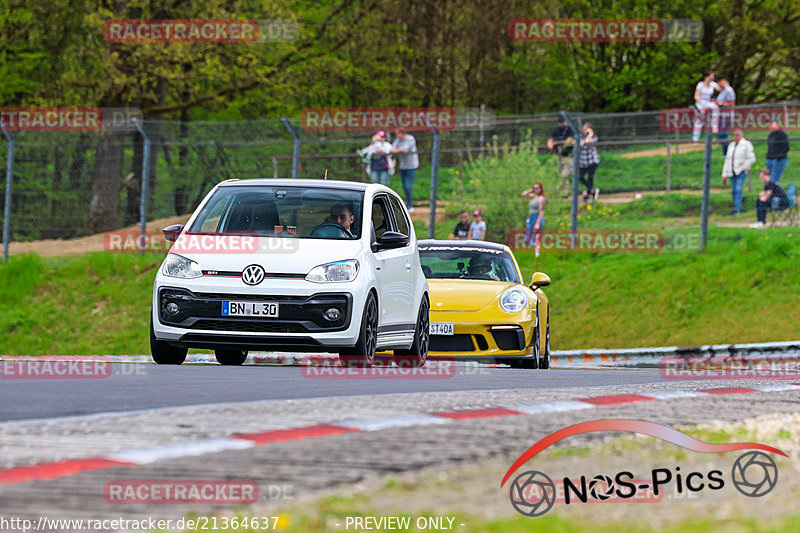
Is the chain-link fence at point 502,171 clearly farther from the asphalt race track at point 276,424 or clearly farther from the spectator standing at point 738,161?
the asphalt race track at point 276,424

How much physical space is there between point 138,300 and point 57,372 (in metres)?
15.3

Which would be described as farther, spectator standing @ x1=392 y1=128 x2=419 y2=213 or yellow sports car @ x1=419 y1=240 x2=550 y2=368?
spectator standing @ x1=392 y1=128 x2=419 y2=213

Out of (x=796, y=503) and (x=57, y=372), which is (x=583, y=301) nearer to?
(x=57, y=372)

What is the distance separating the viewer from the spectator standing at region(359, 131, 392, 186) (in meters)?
25.6

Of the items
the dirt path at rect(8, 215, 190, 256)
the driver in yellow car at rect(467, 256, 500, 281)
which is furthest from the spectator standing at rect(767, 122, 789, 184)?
the dirt path at rect(8, 215, 190, 256)

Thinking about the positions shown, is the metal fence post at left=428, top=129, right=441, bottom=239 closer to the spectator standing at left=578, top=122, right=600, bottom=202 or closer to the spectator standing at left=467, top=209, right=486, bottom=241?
the spectator standing at left=467, top=209, right=486, bottom=241

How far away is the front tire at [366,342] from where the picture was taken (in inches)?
432

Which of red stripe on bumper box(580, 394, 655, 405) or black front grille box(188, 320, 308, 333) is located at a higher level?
black front grille box(188, 320, 308, 333)

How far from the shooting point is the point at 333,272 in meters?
10.9

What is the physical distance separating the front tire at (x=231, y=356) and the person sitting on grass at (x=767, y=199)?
40.3 feet

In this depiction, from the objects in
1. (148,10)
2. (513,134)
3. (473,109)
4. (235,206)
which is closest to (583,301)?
(513,134)

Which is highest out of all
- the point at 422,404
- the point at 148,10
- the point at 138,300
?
the point at 148,10

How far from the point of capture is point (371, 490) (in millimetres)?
4703

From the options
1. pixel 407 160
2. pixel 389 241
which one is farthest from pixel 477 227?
pixel 389 241
